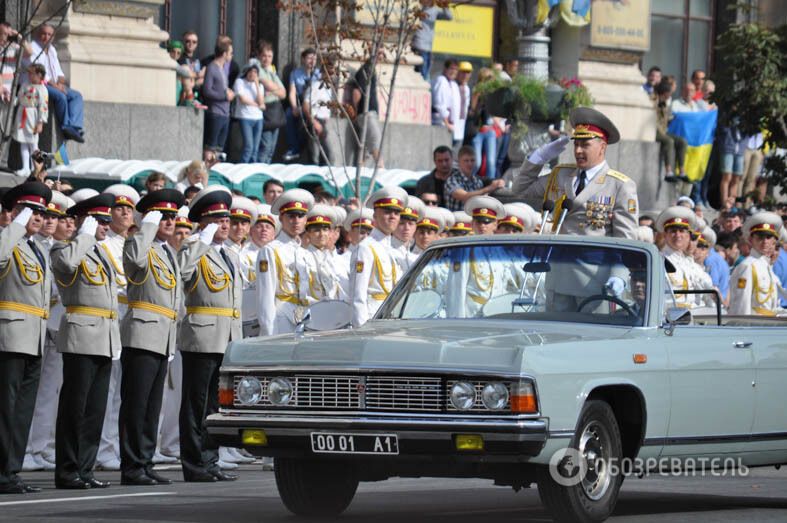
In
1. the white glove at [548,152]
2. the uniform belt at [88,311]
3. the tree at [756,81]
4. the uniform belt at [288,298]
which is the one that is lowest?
the uniform belt at [288,298]

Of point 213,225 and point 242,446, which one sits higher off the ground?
point 213,225

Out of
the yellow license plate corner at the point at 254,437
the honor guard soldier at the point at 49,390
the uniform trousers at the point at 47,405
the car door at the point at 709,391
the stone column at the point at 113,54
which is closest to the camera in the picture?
the yellow license plate corner at the point at 254,437

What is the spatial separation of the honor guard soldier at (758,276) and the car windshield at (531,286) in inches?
303

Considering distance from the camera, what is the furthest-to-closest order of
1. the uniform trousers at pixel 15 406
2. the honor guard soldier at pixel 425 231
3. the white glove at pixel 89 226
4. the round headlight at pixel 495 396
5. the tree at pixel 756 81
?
1. the tree at pixel 756 81
2. the honor guard soldier at pixel 425 231
3. the white glove at pixel 89 226
4. the uniform trousers at pixel 15 406
5. the round headlight at pixel 495 396

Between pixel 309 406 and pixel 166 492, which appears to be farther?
pixel 166 492

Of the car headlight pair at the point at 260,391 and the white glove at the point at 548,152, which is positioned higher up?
the white glove at the point at 548,152

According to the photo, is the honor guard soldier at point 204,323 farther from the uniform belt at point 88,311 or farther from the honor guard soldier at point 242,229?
the honor guard soldier at point 242,229

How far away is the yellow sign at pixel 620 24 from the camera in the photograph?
104 ft

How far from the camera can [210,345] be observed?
1421cm

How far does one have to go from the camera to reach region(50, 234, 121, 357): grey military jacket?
13.5 metres

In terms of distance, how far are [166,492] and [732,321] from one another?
3832 millimetres

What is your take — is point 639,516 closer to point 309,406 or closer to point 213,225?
point 309,406

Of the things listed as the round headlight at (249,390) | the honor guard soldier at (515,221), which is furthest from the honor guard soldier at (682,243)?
the round headlight at (249,390)

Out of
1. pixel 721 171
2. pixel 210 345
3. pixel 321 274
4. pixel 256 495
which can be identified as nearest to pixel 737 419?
pixel 256 495
